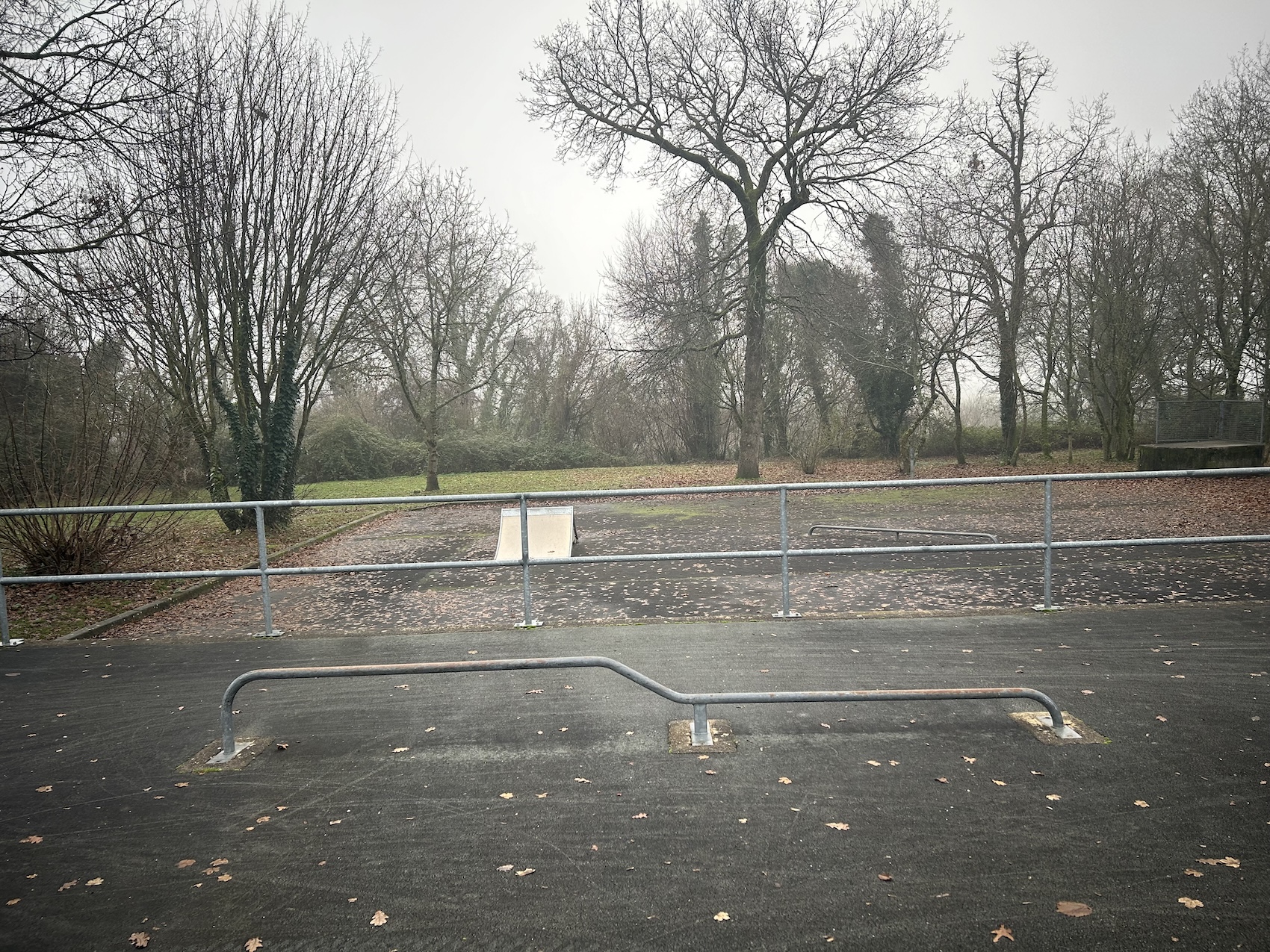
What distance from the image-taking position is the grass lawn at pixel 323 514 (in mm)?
9008

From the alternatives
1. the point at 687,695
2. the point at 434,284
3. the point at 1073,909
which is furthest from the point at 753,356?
the point at 1073,909

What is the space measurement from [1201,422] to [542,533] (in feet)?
66.9

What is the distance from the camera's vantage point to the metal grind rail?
4.50 metres

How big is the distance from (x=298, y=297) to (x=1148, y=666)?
553 inches

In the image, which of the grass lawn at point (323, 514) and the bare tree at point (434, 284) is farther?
the bare tree at point (434, 284)

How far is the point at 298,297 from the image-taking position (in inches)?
599

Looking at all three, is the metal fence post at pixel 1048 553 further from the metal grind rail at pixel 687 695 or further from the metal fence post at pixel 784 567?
the metal grind rail at pixel 687 695

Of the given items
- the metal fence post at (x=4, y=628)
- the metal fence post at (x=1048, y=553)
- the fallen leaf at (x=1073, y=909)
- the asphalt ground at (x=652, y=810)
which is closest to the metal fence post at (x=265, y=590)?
the asphalt ground at (x=652, y=810)

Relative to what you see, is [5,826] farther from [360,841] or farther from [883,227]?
[883,227]

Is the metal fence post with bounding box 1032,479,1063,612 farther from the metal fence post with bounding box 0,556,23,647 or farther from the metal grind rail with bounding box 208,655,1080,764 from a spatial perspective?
the metal fence post with bounding box 0,556,23,647

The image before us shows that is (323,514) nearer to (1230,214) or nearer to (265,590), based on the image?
(265,590)

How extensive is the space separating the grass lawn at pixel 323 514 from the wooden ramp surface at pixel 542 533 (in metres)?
0.52

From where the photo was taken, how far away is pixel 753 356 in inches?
1009

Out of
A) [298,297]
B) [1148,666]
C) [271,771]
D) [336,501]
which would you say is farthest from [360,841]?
[298,297]
